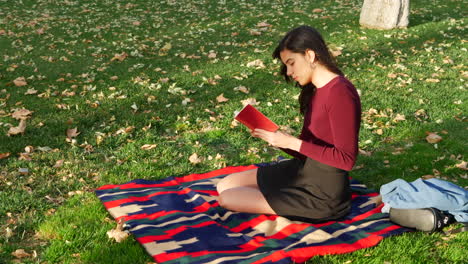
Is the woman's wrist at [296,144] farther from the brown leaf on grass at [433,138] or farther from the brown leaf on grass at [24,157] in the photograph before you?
the brown leaf on grass at [24,157]

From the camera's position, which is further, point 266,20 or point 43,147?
point 266,20

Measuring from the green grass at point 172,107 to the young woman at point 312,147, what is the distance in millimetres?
561

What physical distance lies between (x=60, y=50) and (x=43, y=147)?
18.0ft

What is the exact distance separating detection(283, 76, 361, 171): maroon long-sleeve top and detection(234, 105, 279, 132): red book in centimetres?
35

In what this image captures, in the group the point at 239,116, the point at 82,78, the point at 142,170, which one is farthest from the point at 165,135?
the point at 82,78

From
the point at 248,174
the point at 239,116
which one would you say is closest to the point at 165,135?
the point at 248,174

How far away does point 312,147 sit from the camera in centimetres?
367

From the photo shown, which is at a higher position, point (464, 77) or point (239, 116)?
point (239, 116)

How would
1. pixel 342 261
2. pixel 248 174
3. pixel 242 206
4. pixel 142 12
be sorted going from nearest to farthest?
pixel 342 261, pixel 242 206, pixel 248 174, pixel 142 12

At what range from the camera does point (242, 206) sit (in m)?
4.13

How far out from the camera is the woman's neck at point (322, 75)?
147 inches

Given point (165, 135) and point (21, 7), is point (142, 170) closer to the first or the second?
point (165, 135)

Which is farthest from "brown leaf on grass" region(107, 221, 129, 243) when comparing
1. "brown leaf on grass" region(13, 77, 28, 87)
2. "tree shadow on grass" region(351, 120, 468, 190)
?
"brown leaf on grass" region(13, 77, 28, 87)

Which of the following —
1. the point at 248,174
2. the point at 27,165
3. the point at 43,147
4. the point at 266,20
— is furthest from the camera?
the point at 266,20
